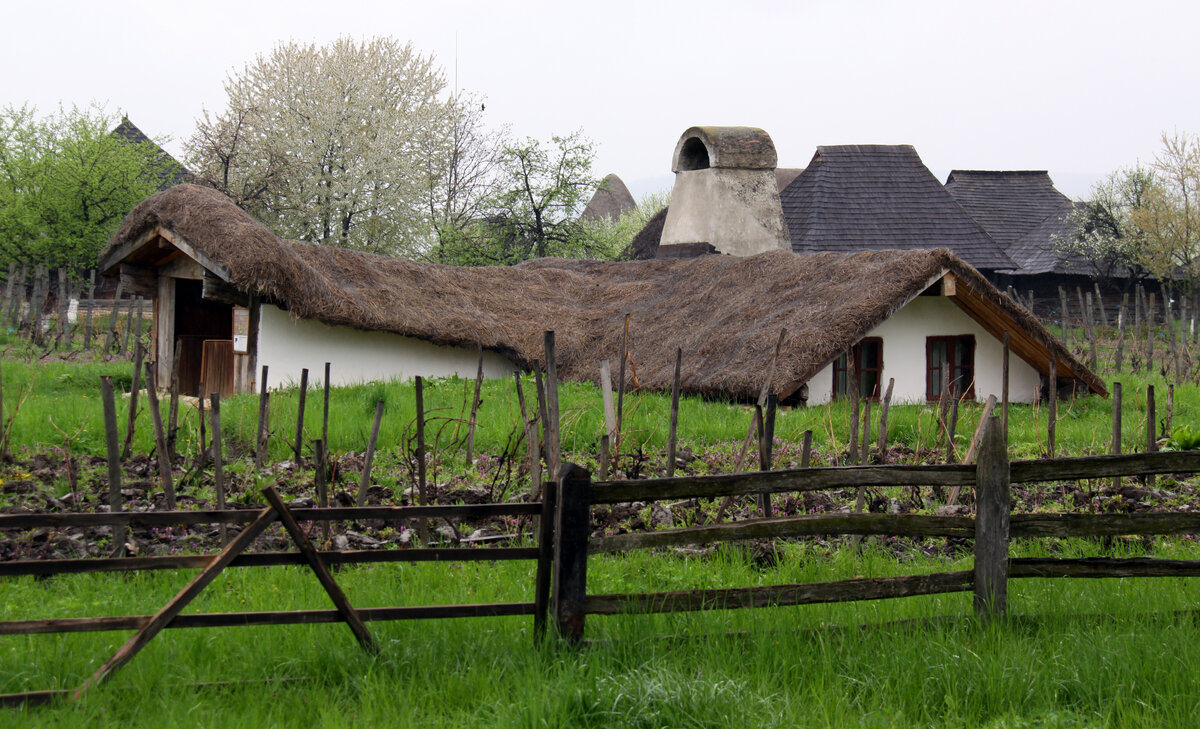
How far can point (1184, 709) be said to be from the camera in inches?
144

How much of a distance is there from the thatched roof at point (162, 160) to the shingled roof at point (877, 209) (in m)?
17.5

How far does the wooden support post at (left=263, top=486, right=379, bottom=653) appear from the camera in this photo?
382 centimetres

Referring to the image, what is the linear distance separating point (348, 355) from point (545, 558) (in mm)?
11041

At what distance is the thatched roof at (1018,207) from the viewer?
33.4m

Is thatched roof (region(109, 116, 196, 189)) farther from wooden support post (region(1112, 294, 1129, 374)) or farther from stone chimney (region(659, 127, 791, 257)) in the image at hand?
wooden support post (region(1112, 294, 1129, 374))

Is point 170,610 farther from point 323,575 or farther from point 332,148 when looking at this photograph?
point 332,148

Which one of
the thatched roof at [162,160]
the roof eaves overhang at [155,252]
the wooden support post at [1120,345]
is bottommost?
the wooden support post at [1120,345]

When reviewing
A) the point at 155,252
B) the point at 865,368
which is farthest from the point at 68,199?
the point at 865,368

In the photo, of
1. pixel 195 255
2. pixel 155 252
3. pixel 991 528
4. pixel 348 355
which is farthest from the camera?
pixel 348 355

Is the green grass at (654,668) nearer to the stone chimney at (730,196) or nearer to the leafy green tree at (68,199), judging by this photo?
the stone chimney at (730,196)

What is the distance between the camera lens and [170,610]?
3762mm

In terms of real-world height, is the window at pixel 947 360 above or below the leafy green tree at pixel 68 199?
below

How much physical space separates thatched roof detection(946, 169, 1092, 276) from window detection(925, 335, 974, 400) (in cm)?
2057

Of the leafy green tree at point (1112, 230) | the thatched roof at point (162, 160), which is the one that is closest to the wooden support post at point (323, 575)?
the thatched roof at point (162, 160)
